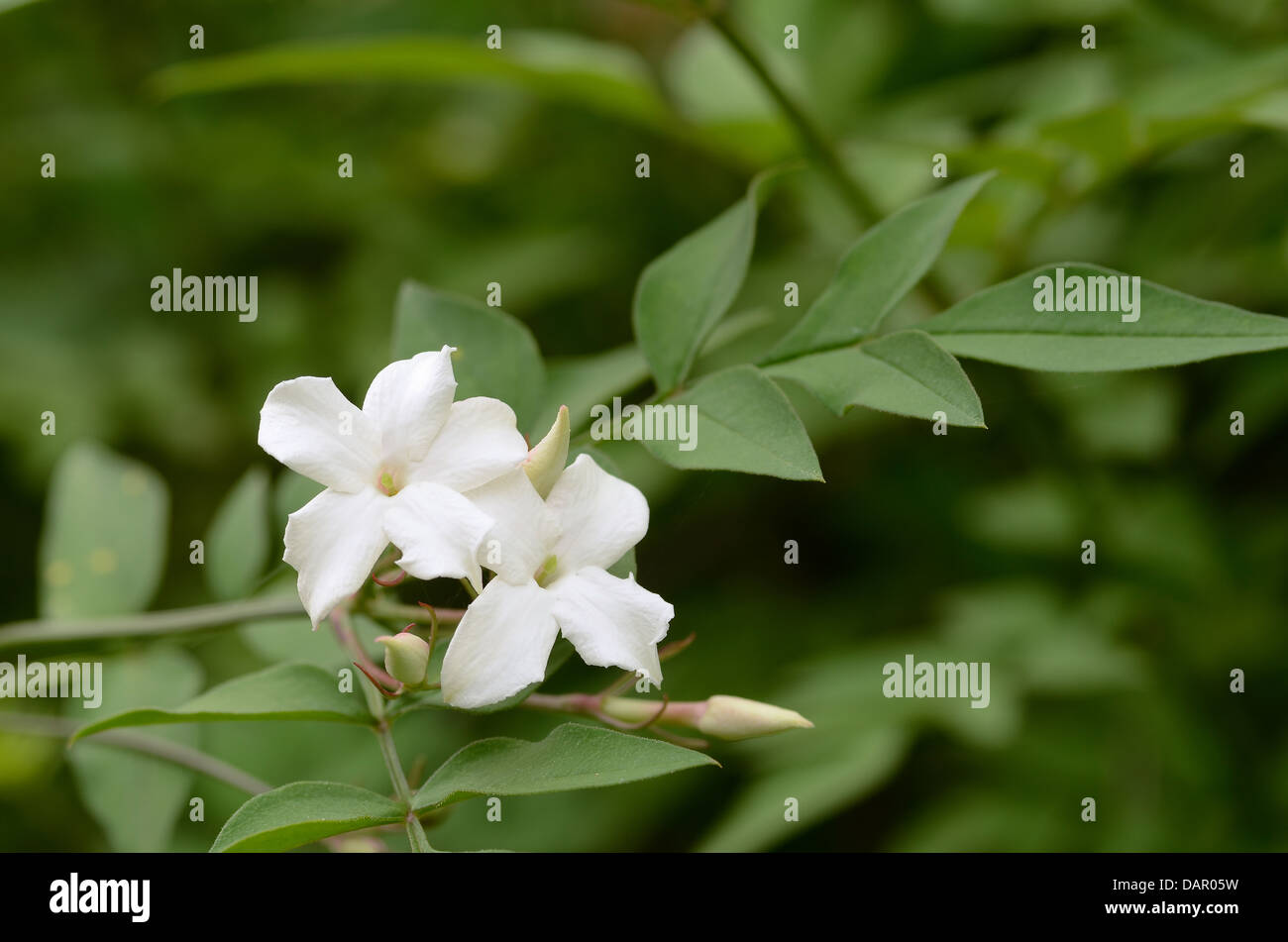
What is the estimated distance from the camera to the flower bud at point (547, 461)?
0.68 meters

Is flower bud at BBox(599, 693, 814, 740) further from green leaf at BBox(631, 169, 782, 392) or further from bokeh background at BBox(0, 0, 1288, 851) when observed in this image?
green leaf at BBox(631, 169, 782, 392)

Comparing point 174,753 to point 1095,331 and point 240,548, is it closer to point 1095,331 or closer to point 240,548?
point 240,548

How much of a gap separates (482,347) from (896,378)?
0.33m

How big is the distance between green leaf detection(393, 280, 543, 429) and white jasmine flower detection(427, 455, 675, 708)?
204 mm

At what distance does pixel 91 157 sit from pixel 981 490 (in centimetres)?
169

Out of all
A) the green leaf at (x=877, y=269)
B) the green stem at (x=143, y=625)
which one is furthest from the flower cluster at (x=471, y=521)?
the green stem at (x=143, y=625)

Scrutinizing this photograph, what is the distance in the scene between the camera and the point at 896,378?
724 mm

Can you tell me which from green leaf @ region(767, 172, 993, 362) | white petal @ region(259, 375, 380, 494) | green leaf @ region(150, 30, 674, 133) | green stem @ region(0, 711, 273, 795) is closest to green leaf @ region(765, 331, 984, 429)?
green leaf @ region(767, 172, 993, 362)

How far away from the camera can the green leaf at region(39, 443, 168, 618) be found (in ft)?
4.02

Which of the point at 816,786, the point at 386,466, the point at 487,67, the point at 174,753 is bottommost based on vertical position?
the point at 816,786

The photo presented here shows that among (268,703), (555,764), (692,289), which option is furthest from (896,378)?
(268,703)

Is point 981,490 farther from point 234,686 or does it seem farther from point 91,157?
point 91,157

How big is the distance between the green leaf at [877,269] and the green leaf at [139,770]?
26.0 inches
